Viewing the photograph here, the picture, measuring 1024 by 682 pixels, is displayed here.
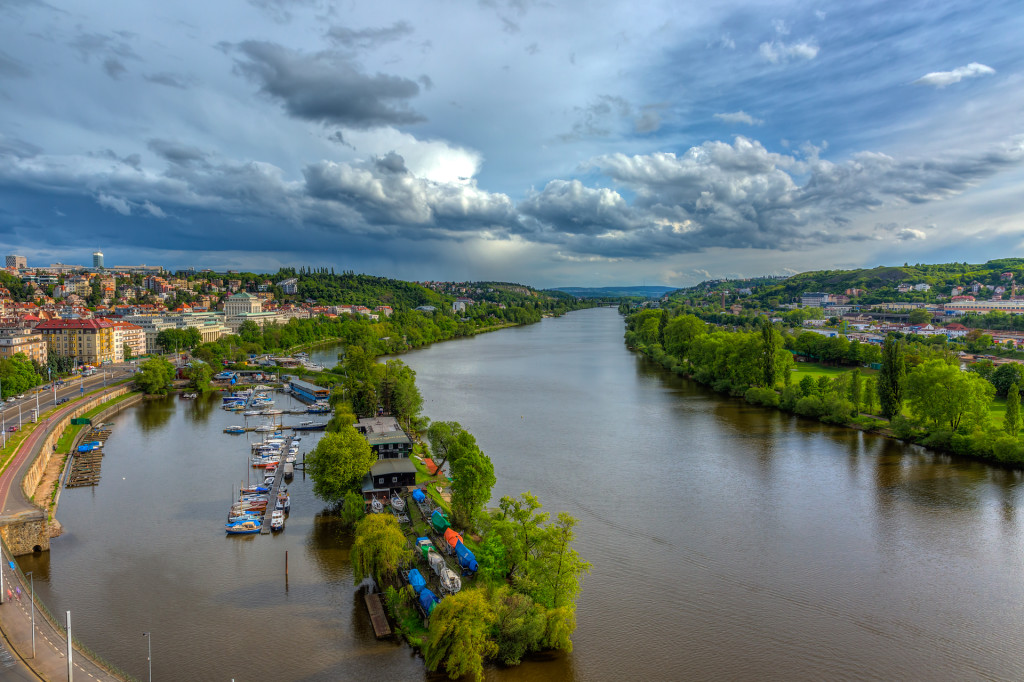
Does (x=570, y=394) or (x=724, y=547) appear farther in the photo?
(x=570, y=394)

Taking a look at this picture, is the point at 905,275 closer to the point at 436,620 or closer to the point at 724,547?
the point at 724,547

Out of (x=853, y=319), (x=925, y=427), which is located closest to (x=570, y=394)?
(x=925, y=427)

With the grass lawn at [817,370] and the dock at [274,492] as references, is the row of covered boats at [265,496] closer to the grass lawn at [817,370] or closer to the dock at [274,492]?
the dock at [274,492]

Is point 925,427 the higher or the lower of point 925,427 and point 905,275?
the lower

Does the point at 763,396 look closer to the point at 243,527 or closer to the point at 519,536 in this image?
the point at 519,536

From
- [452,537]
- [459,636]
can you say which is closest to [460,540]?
[452,537]

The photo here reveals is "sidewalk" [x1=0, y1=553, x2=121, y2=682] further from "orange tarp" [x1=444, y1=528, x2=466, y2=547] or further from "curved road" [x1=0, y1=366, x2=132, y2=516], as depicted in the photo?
"orange tarp" [x1=444, y1=528, x2=466, y2=547]

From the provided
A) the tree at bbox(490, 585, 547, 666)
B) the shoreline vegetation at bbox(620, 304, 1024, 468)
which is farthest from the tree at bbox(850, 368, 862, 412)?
the tree at bbox(490, 585, 547, 666)

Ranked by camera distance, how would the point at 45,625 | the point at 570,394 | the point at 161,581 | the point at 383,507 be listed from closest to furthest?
the point at 45,625
the point at 161,581
the point at 383,507
the point at 570,394
